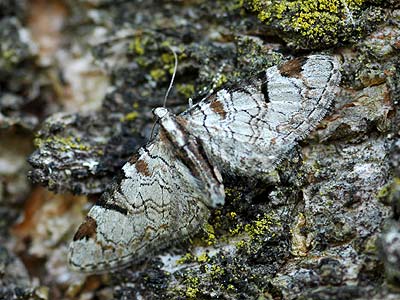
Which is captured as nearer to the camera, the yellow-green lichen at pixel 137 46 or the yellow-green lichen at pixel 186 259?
the yellow-green lichen at pixel 186 259

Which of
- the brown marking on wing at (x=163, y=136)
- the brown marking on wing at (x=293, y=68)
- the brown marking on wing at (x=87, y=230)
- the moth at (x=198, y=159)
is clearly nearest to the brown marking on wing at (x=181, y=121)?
the moth at (x=198, y=159)

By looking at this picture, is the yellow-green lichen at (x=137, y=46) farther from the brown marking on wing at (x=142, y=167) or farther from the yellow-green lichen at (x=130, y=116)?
the brown marking on wing at (x=142, y=167)

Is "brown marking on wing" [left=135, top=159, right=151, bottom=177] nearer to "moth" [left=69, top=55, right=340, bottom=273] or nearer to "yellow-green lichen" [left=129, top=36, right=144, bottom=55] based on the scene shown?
"moth" [left=69, top=55, right=340, bottom=273]

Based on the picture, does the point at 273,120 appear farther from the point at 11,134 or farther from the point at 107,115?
the point at 11,134

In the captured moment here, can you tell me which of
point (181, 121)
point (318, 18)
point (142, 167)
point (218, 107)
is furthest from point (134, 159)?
point (318, 18)

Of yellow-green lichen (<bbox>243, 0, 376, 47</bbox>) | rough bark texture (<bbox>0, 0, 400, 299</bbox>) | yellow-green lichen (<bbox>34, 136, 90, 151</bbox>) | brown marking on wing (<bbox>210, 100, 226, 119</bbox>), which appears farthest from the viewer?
yellow-green lichen (<bbox>34, 136, 90, 151</bbox>)

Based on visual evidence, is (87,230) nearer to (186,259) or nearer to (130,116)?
(186,259)

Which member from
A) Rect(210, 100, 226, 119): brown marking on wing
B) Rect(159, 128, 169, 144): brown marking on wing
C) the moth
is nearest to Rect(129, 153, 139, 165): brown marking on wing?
the moth
